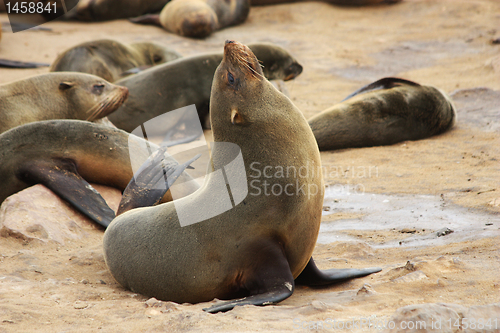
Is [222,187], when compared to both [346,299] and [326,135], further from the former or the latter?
[326,135]

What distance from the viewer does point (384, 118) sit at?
6312 mm

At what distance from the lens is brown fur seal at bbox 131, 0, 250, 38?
41.4 feet

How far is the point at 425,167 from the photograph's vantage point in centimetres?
513

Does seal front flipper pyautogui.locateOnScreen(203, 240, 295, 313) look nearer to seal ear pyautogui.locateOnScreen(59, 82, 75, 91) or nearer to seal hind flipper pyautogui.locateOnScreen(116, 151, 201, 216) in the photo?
seal hind flipper pyautogui.locateOnScreen(116, 151, 201, 216)

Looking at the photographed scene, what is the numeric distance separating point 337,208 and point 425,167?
1.32 m

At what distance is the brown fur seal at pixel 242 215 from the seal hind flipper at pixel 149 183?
997 mm

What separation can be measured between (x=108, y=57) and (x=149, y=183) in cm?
521

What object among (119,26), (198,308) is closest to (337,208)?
(198,308)

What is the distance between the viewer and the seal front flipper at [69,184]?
13.5 feet

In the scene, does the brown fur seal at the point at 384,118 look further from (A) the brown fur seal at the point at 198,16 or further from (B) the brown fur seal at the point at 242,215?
(A) the brown fur seal at the point at 198,16

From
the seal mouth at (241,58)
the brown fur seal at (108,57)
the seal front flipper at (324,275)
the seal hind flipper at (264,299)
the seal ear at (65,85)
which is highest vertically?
the seal mouth at (241,58)

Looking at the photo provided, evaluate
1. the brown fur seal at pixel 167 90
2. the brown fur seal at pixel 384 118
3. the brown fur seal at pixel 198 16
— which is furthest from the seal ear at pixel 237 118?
the brown fur seal at pixel 198 16

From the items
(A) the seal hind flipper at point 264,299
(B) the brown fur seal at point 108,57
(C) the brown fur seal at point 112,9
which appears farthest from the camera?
(C) the brown fur seal at point 112,9

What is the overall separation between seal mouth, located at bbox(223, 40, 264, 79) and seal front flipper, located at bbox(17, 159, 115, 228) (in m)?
1.95
